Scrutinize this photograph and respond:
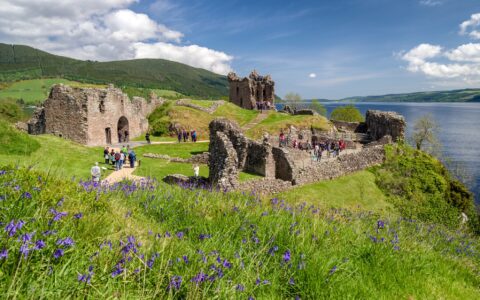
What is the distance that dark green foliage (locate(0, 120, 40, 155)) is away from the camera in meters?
19.5

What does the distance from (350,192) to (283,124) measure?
22042mm

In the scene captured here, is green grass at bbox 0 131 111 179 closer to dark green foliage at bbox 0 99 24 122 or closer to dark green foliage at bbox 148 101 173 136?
dark green foliage at bbox 148 101 173 136

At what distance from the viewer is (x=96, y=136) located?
35.7 m

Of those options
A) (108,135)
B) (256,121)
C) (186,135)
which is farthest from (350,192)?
(108,135)

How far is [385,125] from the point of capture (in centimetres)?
4475

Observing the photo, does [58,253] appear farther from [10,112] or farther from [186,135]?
[10,112]

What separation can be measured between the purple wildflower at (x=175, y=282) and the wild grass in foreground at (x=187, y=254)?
0.02m

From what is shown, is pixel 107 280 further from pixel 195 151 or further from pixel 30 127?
pixel 30 127

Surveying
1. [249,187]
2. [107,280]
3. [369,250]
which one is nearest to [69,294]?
[107,280]

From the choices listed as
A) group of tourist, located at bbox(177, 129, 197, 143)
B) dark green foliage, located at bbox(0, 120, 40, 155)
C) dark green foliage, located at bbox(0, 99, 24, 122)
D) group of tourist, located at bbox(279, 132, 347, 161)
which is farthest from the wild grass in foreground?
dark green foliage, located at bbox(0, 99, 24, 122)

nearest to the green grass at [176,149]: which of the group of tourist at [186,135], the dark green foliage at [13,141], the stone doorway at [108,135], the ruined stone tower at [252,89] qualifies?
the group of tourist at [186,135]

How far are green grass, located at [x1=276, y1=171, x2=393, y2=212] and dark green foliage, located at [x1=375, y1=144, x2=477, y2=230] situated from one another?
1455 millimetres

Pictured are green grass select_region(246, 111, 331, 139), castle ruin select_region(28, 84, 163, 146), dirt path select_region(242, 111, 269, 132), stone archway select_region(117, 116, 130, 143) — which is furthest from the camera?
dirt path select_region(242, 111, 269, 132)

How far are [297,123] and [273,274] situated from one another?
46.4 m
